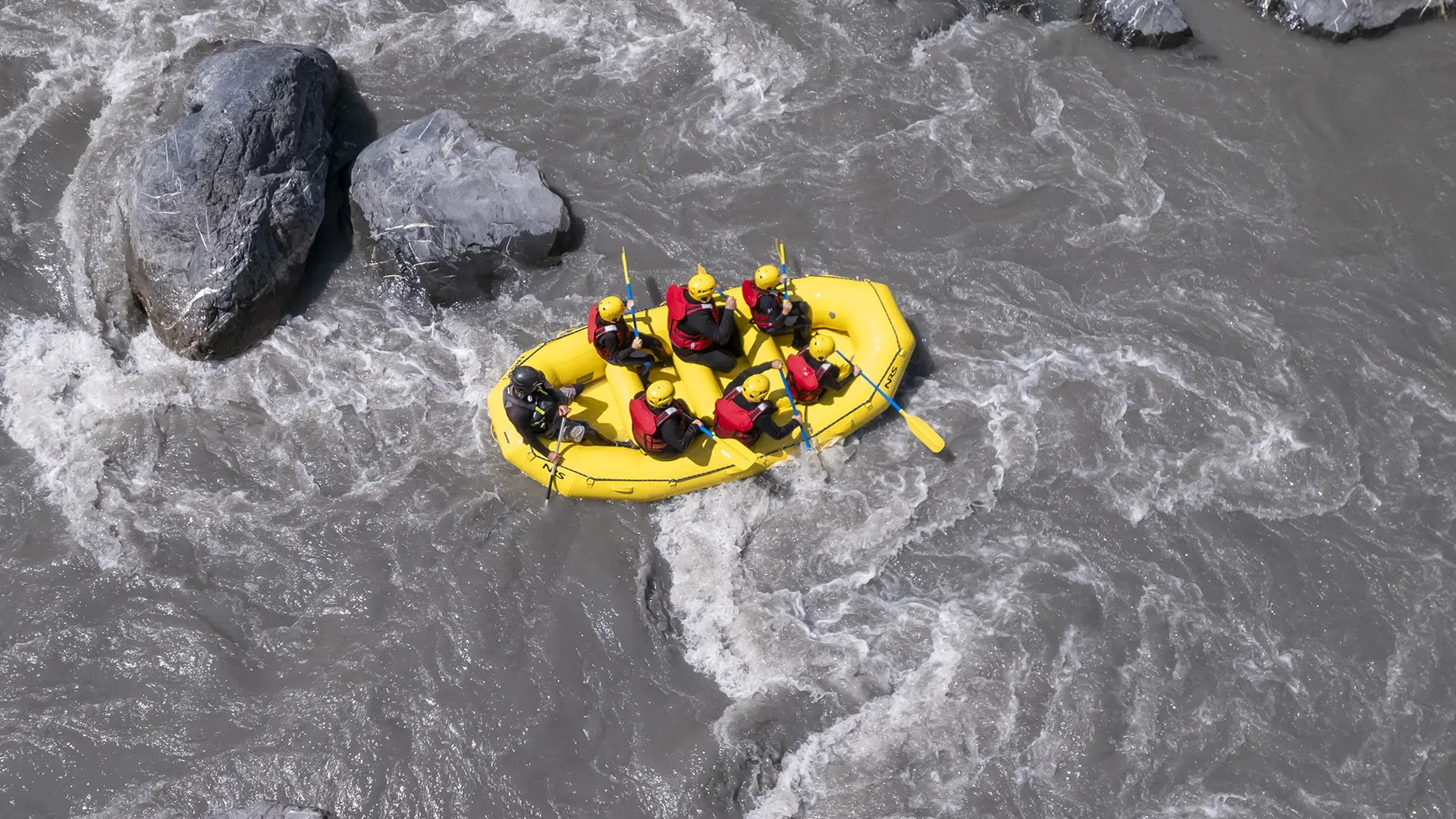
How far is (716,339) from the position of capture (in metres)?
9.21

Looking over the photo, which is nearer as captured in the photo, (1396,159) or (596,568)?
(596,568)

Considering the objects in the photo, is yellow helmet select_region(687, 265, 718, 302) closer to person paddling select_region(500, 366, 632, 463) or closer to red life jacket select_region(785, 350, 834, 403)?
red life jacket select_region(785, 350, 834, 403)

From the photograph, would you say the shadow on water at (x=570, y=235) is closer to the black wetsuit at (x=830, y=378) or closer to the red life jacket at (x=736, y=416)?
the red life jacket at (x=736, y=416)

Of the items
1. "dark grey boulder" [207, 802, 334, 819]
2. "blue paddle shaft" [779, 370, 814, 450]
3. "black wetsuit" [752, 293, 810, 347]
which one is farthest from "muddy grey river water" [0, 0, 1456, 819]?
"black wetsuit" [752, 293, 810, 347]

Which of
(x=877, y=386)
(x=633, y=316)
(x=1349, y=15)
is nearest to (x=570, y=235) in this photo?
(x=633, y=316)

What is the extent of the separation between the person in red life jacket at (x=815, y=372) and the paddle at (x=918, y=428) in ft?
0.62

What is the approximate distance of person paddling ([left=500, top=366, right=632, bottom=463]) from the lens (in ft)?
28.2

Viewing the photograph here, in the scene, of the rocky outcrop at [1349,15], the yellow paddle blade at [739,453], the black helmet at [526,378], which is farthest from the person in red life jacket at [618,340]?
the rocky outcrop at [1349,15]

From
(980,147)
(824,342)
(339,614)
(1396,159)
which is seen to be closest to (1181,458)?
(824,342)

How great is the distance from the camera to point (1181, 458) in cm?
930

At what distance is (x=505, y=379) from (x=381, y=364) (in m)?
1.63

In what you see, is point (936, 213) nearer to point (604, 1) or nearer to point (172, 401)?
point (604, 1)

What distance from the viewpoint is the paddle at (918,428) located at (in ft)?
30.1

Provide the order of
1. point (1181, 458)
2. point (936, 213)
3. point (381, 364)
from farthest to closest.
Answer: point (936, 213) < point (381, 364) < point (1181, 458)
